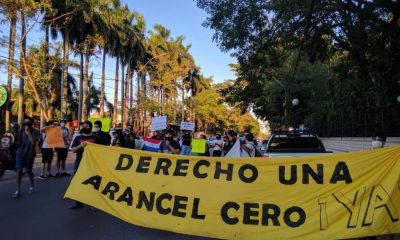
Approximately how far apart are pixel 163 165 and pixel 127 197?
68 centimetres

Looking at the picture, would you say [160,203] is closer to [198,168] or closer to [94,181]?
[198,168]

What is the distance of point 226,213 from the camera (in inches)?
250

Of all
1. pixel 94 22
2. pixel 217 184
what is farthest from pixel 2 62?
pixel 217 184

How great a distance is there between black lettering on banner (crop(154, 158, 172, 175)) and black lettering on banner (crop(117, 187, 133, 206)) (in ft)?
1.54

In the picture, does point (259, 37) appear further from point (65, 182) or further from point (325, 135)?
point (325, 135)

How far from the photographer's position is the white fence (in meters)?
14.8

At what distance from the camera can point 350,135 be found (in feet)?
67.8

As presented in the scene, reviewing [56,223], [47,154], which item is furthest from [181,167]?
[47,154]

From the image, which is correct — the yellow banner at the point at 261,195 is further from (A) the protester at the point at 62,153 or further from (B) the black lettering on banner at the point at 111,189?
(A) the protester at the point at 62,153

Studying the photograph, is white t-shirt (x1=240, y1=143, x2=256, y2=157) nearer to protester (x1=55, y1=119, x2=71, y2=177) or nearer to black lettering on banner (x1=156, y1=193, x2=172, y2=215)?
black lettering on banner (x1=156, y1=193, x2=172, y2=215)

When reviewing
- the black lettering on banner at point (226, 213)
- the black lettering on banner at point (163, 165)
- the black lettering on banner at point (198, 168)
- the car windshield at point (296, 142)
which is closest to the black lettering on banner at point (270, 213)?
the black lettering on banner at point (226, 213)

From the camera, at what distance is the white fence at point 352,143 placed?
1484cm

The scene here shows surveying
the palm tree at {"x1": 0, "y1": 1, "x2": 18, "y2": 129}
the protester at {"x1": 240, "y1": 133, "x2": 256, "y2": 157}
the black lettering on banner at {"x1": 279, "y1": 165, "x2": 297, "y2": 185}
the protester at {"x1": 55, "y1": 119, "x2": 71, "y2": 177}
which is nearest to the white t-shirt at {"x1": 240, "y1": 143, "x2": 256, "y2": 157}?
the protester at {"x1": 240, "y1": 133, "x2": 256, "y2": 157}

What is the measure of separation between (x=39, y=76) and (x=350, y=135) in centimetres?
2066
